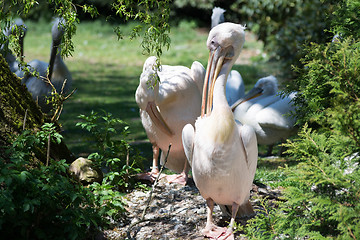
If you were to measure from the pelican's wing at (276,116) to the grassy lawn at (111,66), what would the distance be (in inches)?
46.9

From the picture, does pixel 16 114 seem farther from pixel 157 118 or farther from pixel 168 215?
pixel 168 215

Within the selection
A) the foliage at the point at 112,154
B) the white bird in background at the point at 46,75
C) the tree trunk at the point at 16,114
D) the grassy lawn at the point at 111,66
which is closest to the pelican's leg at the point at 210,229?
the foliage at the point at 112,154

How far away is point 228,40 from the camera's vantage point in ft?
12.2

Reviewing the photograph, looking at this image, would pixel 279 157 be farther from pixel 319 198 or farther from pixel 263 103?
pixel 319 198

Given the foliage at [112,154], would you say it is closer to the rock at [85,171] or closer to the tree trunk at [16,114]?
the rock at [85,171]

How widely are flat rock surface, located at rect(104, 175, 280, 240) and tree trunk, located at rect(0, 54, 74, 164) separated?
865 mm

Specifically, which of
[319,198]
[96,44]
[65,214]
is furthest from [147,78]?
[96,44]

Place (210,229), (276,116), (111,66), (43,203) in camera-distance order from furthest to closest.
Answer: (111,66) → (276,116) → (210,229) → (43,203)

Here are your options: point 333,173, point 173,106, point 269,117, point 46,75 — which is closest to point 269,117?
point 269,117

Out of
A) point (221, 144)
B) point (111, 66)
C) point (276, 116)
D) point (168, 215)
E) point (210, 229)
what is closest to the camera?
point (221, 144)

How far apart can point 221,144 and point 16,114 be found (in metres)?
1.96

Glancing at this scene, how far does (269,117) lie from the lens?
599cm

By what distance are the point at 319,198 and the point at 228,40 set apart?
149 cm

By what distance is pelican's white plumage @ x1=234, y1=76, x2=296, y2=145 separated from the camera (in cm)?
594
